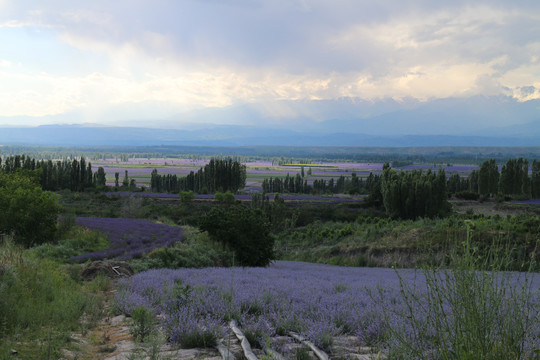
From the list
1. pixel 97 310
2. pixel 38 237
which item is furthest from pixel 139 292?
pixel 38 237

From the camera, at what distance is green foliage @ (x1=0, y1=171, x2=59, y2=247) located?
14.0 m

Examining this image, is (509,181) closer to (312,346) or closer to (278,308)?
(278,308)

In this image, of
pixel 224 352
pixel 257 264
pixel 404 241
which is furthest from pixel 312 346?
pixel 404 241

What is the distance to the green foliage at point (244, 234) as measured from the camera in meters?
14.4

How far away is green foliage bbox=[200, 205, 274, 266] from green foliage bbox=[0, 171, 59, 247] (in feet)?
18.1

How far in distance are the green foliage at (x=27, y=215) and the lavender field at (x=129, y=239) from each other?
2.33 meters

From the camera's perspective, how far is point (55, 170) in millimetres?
77438

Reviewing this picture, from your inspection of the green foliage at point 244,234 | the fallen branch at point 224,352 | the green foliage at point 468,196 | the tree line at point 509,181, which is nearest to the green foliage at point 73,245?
the green foliage at point 244,234

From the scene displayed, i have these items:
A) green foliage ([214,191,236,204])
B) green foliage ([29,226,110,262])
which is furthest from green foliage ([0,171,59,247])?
green foliage ([214,191,236,204])

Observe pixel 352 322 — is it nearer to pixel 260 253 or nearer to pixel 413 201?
pixel 260 253

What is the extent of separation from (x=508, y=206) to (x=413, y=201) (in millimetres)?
14310

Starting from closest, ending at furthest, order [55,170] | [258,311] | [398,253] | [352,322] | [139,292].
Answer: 1. [352,322]
2. [258,311]
3. [139,292]
4. [398,253]
5. [55,170]

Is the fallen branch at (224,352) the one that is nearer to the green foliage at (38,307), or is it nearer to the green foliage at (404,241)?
the green foliage at (38,307)

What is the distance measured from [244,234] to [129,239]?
16.1 feet
